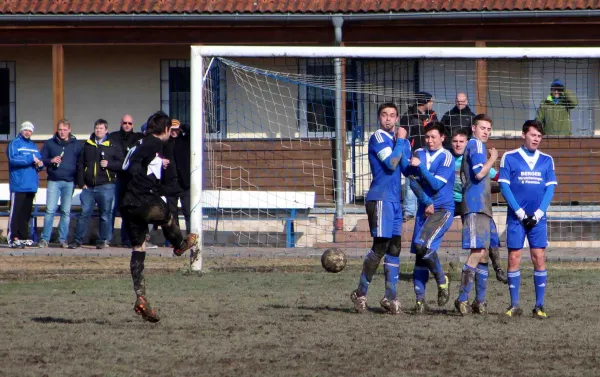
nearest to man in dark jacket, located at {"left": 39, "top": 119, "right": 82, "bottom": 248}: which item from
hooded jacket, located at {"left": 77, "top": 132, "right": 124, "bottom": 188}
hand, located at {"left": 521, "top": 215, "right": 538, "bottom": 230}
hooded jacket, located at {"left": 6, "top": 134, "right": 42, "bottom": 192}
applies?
hooded jacket, located at {"left": 77, "top": 132, "right": 124, "bottom": 188}

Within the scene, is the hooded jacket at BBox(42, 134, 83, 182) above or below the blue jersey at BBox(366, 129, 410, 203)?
above

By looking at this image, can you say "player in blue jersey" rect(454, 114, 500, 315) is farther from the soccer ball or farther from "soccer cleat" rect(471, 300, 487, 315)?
the soccer ball

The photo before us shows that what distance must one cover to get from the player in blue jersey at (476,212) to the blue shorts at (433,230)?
0.19 m

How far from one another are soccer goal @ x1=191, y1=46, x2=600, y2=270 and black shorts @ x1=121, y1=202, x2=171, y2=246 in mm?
4890

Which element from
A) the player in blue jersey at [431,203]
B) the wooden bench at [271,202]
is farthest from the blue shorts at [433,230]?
the wooden bench at [271,202]

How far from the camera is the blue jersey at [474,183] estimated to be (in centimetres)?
981

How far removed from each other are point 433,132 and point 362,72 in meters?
9.40

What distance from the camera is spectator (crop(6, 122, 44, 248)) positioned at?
16.8m

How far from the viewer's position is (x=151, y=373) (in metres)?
7.14

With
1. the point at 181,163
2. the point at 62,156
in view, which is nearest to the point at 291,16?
the point at 181,163

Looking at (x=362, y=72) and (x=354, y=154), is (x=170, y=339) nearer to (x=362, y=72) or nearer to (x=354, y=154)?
(x=354, y=154)

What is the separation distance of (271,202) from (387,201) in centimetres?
770

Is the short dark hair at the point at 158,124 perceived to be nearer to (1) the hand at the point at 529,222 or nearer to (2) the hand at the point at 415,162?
(2) the hand at the point at 415,162

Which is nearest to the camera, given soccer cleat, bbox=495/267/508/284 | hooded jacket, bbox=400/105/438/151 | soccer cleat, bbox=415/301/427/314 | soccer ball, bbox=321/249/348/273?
soccer cleat, bbox=415/301/427/314
